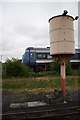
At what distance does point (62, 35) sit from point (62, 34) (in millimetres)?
47

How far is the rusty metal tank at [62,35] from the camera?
6.54 m

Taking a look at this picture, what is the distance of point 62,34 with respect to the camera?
654cm

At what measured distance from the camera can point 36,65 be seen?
65.6ft

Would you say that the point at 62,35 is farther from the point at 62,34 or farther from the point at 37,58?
the point at 37,58

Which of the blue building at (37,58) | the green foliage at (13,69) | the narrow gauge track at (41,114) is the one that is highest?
the blue building at (37,58)

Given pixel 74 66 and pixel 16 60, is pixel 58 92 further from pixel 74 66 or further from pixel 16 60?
pixel 74 66

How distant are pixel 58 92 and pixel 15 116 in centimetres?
260

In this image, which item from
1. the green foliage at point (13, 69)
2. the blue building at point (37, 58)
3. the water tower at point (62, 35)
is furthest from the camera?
the blue building at point (37, 58)

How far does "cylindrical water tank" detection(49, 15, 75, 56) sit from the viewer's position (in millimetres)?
6543

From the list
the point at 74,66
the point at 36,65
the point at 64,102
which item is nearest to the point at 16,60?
the point at 36,65

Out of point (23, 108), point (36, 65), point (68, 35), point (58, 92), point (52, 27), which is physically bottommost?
point (23, 108)

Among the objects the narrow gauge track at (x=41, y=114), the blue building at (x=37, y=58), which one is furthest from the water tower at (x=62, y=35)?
the blue building at (x=37, y=58)

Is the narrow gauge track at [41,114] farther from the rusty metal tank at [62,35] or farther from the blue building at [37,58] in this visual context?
the blue building at [37,58]

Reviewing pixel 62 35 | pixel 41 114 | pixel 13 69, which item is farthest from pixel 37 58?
pixel 41 114
